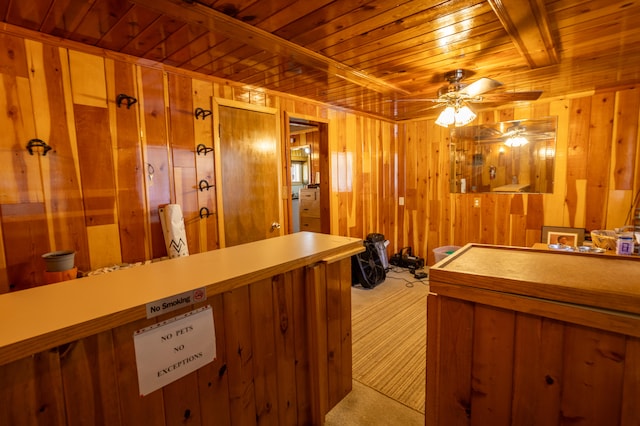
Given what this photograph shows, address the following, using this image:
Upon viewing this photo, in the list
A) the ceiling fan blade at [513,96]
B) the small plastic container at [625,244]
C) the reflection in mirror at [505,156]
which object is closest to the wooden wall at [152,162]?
the reflection in mirror at [505,156]

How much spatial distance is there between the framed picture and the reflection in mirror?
49 cm

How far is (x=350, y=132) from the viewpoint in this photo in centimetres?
428

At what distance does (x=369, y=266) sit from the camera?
160 inches

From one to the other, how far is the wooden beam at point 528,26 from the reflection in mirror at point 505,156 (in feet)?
5.48

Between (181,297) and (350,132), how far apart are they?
3648mm

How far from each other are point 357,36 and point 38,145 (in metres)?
2.15

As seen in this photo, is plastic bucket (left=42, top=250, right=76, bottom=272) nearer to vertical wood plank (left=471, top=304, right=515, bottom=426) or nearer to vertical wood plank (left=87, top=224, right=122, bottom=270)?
vertical wood plank (left=87, top=224, right=122, bottom=270)

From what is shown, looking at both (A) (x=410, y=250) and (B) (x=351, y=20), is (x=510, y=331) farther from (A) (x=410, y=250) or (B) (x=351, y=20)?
(A) (x=410, y=250)

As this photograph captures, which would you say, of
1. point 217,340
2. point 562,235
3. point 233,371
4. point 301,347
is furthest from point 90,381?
point 562,235

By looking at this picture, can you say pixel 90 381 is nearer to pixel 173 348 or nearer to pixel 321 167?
pixel 173 348

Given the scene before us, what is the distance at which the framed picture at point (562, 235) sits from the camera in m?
3.62

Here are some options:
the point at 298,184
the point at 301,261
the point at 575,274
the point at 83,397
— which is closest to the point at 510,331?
the point at 575,274

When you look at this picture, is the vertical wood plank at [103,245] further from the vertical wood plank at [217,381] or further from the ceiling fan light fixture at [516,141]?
the ceiling fan light fixture at [516,141]

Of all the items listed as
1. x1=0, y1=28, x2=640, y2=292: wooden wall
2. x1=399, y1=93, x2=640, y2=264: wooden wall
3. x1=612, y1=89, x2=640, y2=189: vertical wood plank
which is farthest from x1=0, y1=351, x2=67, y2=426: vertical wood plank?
x1=612, y1=89, x2=640, y2=189: vertical wood plank
